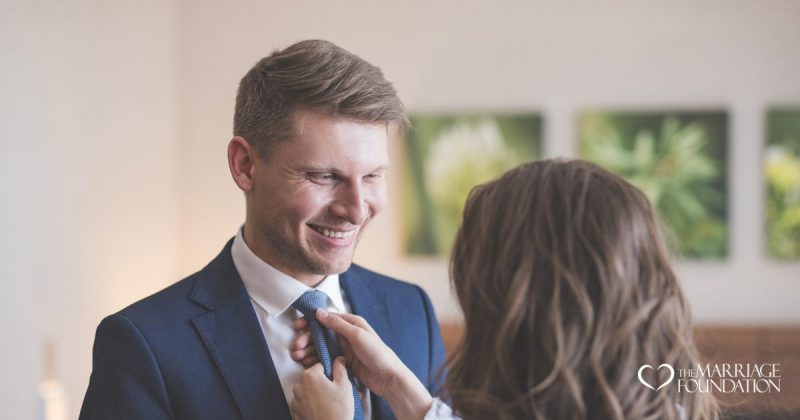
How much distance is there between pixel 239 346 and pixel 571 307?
62cm

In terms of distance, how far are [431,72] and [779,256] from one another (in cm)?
213

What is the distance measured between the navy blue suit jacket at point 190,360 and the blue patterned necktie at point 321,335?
0.08m

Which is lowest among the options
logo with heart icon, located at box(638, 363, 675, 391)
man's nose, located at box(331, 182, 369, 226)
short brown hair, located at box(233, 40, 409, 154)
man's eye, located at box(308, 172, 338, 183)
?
logo with heart icon, located at box(638, 363, 675, 391)

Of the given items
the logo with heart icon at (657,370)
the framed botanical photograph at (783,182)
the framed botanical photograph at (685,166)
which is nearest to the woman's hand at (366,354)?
the logo with heart icon at (657,370)

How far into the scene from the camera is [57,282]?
11.2 ft

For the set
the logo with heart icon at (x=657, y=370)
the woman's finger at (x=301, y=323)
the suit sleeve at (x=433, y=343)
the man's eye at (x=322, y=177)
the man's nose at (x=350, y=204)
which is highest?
the man's eye at (x=322, y=177)

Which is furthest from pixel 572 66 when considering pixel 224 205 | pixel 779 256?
pixel 224 205

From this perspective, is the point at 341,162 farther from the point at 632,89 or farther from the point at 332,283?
the point at 632,89

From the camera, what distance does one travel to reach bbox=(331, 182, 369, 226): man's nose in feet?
5.00

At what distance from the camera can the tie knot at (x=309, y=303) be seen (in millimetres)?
1554

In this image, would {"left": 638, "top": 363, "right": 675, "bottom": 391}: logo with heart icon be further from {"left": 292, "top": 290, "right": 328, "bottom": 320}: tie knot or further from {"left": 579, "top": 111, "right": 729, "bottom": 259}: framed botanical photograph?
{"left": 579, "top": 111, "right": 729, "bottom": 259}: framed botanical photograph

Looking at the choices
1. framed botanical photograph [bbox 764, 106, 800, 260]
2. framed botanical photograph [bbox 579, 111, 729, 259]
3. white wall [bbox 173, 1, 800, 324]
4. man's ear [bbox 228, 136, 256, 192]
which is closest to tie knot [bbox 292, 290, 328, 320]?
man's ear [bbox 228, 136, 256, 192]

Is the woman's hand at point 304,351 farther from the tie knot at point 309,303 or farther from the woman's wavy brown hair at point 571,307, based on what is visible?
the woman's wavy brown hair at point 571,307

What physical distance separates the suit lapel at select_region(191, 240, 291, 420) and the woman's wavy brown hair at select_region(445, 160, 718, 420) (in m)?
0.39
